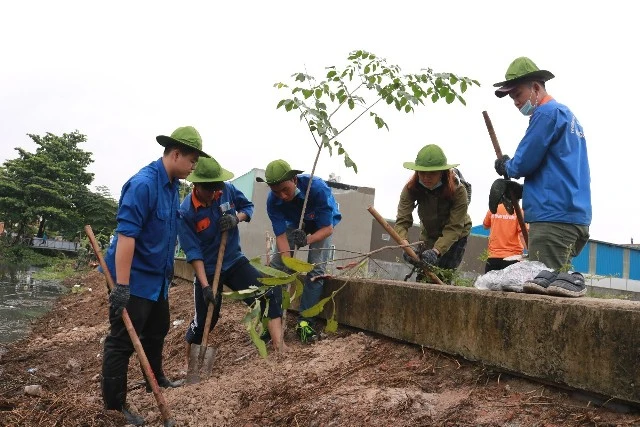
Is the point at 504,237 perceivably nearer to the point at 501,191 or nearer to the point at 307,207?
the point at 307,207

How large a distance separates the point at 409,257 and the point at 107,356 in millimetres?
2100

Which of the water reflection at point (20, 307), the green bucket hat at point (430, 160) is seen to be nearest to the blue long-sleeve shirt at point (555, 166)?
the green bucket hat at point (430, 160)

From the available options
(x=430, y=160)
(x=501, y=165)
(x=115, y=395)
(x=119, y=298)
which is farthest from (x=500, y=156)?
(x=115, y=395)

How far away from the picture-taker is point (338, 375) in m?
3.30

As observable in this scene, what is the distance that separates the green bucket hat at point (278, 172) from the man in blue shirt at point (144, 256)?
755 mm

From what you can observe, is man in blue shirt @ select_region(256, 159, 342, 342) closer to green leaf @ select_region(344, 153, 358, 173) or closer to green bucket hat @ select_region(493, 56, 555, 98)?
green leaf @ select_region(344, 153, 358, 173)

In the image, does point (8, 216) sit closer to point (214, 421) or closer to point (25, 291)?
point (25, 291)

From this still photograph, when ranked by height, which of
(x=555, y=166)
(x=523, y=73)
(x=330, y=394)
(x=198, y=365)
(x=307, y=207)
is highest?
(x=523, y=73)

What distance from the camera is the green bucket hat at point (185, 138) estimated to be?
3693 mm

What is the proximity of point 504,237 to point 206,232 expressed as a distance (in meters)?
3.00

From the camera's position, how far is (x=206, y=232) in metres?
4.61

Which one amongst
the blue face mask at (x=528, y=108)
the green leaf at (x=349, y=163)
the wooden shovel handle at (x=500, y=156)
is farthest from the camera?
the green leaf at (x=349, y=163)

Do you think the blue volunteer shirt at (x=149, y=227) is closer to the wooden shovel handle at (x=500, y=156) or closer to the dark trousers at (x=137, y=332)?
the dark trousers at (x=137, y=332)

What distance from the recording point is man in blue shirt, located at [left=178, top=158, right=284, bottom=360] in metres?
4.38
